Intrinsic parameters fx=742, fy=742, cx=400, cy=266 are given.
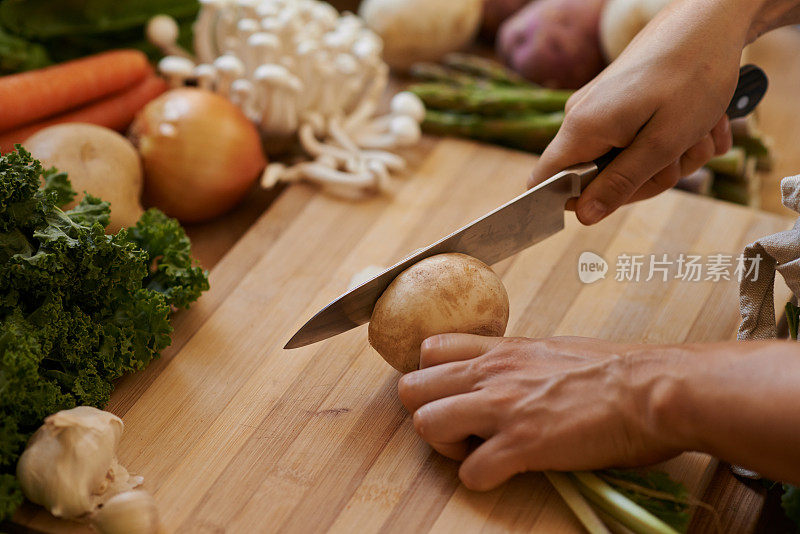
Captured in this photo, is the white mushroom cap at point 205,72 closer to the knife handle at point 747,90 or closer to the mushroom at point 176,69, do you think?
the mushroom at point 176,69

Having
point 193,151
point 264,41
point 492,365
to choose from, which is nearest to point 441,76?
point 264,41

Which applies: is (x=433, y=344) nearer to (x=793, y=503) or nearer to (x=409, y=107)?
(x=793, y=503)

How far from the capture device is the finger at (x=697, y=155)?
6.89ft

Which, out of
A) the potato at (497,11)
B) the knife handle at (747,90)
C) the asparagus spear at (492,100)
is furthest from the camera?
the potato at (497,11)

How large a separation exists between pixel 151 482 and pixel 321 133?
1.49 meters

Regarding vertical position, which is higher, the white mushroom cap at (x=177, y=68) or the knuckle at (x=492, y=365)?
the white mushroom cap at (x=177, y=68)

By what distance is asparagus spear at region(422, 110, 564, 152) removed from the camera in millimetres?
2727

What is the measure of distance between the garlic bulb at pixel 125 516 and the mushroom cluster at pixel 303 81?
1.25 meters

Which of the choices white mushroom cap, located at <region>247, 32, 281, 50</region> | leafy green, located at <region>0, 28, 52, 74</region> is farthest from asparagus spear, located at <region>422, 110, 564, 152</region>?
leafy green, located at <region>0, 28, 52, 74</region>

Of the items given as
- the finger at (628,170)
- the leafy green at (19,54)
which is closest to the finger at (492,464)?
the finger at (628,170)

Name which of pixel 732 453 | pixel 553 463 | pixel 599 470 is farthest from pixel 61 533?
pixel 732 453

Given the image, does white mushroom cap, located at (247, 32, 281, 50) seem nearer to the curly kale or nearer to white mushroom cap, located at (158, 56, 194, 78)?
white mushroom cap, located at (158, 56, 194, 78)

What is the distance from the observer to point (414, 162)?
104 inches

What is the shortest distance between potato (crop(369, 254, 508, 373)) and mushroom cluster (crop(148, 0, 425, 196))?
32.2 inches
